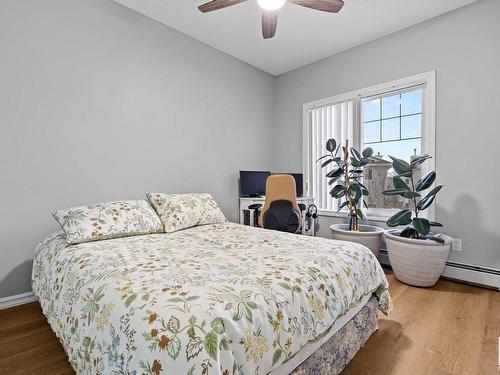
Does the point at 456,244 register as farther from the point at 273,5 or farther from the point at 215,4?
the point at 215,4

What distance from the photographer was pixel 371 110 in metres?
3.38

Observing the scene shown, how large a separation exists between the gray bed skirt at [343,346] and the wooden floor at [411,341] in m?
0.08

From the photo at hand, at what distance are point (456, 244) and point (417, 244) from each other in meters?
0.56

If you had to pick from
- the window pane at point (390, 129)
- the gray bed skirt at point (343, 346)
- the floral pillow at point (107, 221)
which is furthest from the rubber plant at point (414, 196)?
the floral pillow at point (107, 221)

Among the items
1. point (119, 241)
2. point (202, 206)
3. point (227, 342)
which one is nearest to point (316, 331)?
point (227, 342)

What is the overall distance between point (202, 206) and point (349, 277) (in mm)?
1583

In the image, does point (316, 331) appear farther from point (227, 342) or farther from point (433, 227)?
point (433, 227)

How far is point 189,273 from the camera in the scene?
1.21m

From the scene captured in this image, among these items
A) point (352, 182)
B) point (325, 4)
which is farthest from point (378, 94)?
Result: point (325, 4)

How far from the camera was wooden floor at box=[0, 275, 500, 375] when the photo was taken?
4.57 feet

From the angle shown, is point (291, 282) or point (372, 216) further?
point (372, 216)

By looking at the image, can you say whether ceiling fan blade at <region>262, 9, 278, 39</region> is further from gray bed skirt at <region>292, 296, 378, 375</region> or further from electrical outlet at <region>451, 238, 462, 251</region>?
electrical outlet at <region>451, 238, 462, 251</region>

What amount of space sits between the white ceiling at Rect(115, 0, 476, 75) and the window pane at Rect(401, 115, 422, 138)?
3.39 ft

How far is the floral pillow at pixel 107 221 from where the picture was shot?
1.85 metres
